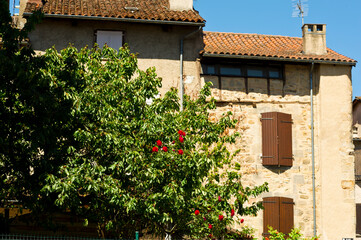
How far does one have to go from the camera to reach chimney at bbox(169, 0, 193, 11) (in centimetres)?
2009

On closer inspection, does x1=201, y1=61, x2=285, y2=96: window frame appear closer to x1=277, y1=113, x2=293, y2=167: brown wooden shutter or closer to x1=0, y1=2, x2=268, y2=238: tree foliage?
x1=277, y1=113, x2=293, y2=167: brown wooden shutter

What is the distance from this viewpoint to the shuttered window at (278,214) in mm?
18831

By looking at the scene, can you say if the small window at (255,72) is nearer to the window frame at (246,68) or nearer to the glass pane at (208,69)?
the window frame at (246,68)

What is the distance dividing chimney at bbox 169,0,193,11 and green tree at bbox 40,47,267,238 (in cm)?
679

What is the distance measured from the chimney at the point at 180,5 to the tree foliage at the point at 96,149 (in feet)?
24.0

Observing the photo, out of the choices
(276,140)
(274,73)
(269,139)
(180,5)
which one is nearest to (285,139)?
(276,140)

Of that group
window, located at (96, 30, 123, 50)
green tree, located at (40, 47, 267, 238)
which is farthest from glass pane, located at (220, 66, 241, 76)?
green tree, located at (40, 47, 267, 238)

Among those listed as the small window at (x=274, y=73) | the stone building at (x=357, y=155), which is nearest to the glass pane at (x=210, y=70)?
the small window at (x=274, y=73)

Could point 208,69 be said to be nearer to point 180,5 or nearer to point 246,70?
point 246,70

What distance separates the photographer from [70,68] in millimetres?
13047

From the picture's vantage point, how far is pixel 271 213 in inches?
744

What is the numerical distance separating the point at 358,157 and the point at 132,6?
1399 centimetres

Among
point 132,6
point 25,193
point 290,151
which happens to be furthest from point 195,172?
point 132,6

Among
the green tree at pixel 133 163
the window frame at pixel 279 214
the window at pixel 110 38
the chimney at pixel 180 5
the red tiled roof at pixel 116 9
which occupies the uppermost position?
the chimney at pixel 180 5
